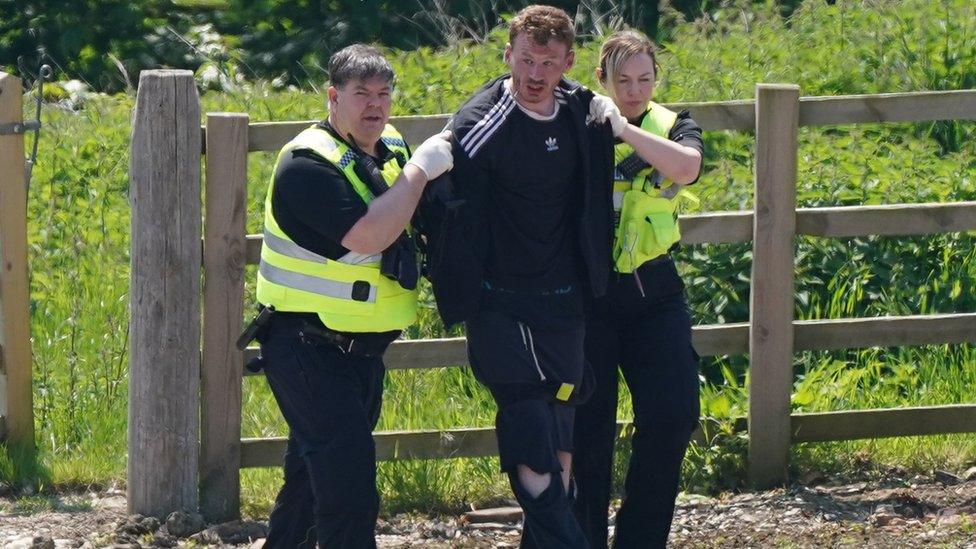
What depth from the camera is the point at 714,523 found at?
5.45 meters

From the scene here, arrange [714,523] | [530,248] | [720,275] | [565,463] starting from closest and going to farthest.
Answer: [530,248]
[565,463]
[714,523]
[720,275]

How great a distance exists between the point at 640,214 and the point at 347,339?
100cm

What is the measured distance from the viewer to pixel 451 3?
12.9 metres

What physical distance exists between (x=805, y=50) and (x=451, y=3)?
4.14 m

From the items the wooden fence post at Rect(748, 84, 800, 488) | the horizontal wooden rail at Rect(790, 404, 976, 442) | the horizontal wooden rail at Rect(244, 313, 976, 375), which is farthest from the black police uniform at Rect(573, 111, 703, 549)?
the horizontal wooden rail at Rect(790, 404, 976, 442)

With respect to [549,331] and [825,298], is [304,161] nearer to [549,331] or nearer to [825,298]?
[549,331]

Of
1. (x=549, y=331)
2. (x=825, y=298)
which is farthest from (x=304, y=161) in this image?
(x=825, y=298)

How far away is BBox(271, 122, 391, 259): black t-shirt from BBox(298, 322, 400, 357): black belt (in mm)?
262

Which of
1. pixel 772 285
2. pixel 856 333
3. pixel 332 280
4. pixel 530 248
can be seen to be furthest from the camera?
pixel 856 333

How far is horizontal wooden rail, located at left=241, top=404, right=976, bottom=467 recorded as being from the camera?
18.0ft

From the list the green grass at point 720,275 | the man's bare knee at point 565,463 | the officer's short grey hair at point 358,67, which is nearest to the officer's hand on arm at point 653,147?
the officer's short grey hair at point 358,67

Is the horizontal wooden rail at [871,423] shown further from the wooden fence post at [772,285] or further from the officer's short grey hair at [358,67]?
the officer's short grey hair at [358,67]

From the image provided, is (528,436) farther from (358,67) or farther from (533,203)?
(358,67)

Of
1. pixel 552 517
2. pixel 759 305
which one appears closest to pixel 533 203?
pixel 552 517
